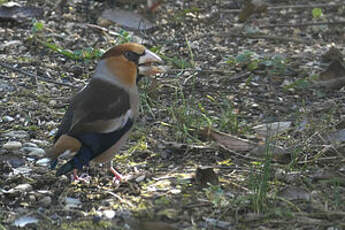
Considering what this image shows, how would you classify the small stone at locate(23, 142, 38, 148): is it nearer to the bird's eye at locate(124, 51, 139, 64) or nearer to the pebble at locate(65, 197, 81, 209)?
the pebble at locate(65, 197, 81, 209)

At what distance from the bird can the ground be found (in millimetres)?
229

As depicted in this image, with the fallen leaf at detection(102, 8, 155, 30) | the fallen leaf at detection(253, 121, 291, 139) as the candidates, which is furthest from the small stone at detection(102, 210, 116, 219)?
the fallen leaf at detection(102, 8, 155, 30)

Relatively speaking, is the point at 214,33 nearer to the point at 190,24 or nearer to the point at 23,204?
the point at 190,24

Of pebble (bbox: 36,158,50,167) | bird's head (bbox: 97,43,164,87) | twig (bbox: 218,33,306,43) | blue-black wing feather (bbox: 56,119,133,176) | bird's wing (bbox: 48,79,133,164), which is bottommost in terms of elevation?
pebble (bbox: 36,158,50,167)

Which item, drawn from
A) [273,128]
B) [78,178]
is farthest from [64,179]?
[273,128]

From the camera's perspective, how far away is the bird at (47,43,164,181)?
3426 mm

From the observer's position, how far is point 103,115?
3.57m

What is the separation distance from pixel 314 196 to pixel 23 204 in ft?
4.69

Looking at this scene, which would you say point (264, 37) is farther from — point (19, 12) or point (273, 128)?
point (19, 12)

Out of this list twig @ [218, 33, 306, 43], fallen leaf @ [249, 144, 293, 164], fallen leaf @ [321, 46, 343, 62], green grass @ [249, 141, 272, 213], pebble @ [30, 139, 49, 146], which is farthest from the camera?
twig @ [218, 33, 306, 43]

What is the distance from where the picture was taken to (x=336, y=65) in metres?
4.93

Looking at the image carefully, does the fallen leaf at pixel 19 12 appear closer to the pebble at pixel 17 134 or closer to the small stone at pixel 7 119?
the small stone at pixel 7 119

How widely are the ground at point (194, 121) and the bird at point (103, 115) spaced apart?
229 mm

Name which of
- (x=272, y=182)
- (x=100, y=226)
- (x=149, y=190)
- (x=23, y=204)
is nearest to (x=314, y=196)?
(x=272, y=182)
